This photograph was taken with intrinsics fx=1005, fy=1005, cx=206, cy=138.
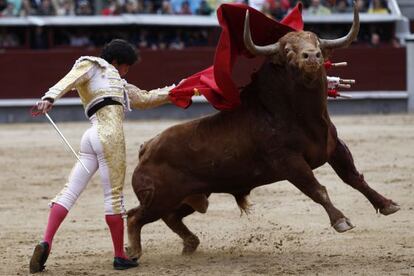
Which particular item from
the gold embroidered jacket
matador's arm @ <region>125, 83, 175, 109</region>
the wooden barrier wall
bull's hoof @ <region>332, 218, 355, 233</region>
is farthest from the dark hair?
the wooden barrier wall

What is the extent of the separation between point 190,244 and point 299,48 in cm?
131

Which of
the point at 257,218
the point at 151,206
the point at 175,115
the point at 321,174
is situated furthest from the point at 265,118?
the point at 175,115

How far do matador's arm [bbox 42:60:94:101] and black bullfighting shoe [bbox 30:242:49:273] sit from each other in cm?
74

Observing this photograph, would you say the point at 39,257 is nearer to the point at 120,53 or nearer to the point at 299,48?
the point at 120,53

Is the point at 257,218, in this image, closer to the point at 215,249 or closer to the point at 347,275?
the point at 215,249

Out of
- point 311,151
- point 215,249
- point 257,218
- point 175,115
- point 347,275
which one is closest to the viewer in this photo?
point 347,275

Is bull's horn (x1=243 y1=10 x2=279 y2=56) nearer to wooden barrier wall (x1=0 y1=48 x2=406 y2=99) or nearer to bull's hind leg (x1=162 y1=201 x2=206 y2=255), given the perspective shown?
bull's hind leg (x1=162 y1=201 x2=206 y2=255)

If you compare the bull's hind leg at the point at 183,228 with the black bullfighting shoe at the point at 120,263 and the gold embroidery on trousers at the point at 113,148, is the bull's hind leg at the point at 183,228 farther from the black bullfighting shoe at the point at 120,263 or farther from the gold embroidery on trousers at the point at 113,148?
the gold embroidery on trousers at the point at 113,148

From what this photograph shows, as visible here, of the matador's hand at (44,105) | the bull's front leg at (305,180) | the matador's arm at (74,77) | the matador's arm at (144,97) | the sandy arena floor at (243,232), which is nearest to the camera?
the matador's hand at (44,105)

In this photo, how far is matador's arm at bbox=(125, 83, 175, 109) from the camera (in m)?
5.18

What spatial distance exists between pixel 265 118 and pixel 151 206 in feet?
2.55

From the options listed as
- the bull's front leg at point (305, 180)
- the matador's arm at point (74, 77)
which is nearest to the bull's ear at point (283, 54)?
the bull's front leg at point (305, 180)

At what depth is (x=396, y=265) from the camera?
16.0ft

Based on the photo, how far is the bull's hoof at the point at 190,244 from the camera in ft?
18.1
